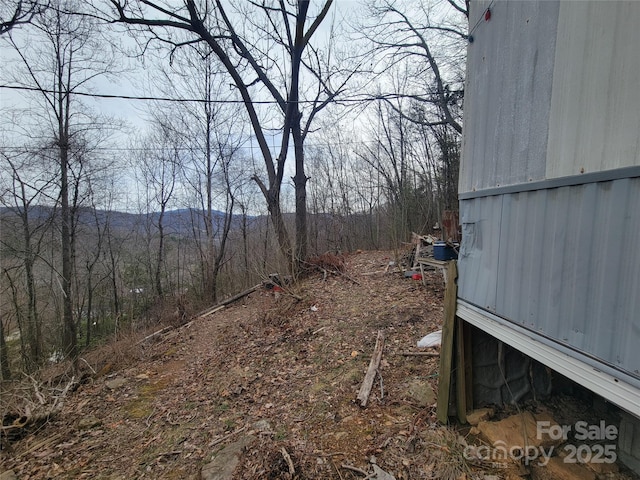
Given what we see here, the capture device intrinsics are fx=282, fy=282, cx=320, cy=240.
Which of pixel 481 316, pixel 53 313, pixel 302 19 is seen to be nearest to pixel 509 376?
pixel 481 316

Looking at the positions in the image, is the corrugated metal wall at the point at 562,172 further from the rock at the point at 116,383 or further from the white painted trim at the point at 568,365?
the rock at the point at 116,383

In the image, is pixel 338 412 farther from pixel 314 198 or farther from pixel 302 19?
pixel 314 198

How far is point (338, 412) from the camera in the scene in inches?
122

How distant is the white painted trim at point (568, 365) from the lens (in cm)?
113

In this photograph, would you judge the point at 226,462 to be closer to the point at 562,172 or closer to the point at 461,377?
the point at 461,377

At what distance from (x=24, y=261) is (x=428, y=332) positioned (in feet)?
40.3

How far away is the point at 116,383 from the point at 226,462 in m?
3.45

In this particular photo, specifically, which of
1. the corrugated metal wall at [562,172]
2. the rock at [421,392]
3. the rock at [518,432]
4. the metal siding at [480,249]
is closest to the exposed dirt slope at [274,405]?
the rock at [421,392]

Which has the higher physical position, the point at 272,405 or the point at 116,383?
the point at 272,405

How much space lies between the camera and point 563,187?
1.42 meters

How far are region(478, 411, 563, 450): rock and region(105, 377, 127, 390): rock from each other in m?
5.40

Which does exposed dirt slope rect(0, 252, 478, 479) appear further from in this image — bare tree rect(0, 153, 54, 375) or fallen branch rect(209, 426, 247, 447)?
bare tree rect(0, 153, 54, 375)

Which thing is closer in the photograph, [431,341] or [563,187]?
[563,187]

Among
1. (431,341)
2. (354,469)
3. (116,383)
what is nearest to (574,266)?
(354,469)
